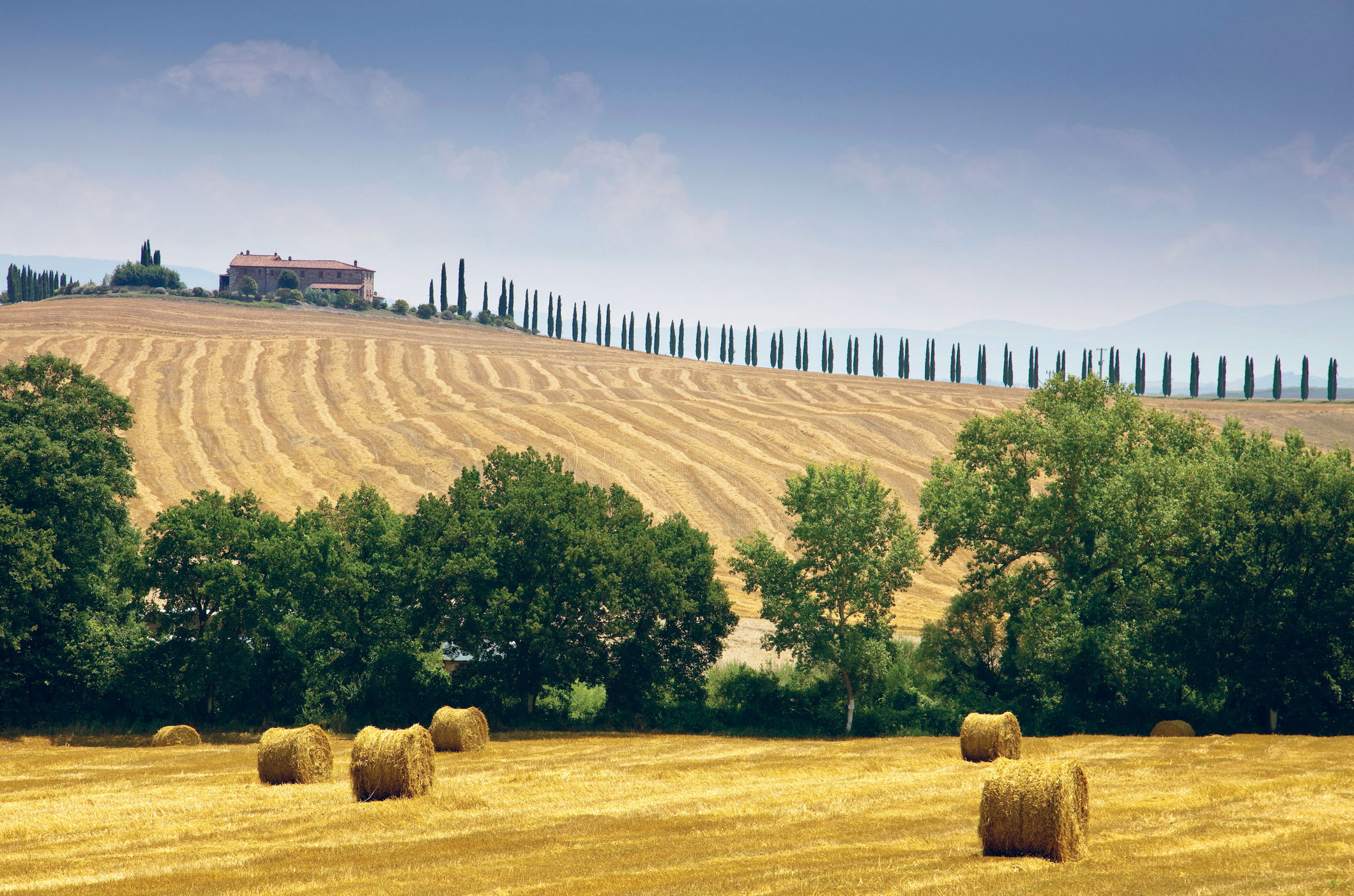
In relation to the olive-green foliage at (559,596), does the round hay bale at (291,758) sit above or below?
below

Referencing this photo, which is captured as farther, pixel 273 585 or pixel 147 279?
pixel 147 279

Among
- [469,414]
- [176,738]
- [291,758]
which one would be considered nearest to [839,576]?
[291,758]

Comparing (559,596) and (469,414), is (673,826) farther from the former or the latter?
(469,414)

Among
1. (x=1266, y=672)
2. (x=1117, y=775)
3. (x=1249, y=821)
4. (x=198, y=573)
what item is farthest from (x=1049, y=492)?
(x=198, y=573)

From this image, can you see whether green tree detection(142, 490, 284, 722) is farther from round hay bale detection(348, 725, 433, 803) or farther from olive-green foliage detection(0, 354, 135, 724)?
round hay bale detection(348, 725, 433, 803)

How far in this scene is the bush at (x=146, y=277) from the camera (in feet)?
580

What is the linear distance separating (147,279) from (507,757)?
16811cm

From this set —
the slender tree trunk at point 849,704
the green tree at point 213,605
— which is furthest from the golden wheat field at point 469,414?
the green tree at point 213,605

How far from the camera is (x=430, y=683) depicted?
43.6 m

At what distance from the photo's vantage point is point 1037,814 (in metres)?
19.2

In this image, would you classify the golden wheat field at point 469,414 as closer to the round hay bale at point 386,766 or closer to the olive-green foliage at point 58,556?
the olive-green foliage at point 58,556

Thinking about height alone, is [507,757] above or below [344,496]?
below

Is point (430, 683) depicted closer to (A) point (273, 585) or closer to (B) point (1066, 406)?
(A) point (273, 585)

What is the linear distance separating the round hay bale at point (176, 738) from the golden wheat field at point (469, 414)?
1335 inches
